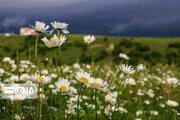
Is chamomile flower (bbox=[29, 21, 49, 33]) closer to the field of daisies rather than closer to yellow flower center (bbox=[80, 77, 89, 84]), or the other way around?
the field of daisies

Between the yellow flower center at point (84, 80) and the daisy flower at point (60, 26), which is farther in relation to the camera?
the daisy flower at point (60, 26)

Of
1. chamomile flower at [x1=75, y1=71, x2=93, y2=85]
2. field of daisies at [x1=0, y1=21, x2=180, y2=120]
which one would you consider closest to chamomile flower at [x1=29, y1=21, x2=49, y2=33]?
field of daisies at [x1=0, y1=21, x2=180, y2=120]

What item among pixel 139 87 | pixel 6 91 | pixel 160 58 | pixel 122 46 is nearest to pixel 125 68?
pixel 6 91

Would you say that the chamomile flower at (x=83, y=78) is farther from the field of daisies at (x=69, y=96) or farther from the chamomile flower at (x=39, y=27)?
the chamomile flower at (x=39, y=27)

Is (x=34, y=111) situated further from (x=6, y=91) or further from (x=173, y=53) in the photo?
(x=173, y=53)

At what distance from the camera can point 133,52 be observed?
11.0 metres

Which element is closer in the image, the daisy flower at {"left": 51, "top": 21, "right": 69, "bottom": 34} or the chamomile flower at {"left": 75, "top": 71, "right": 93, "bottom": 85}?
the chamomile flower at {"left": 75, "top": 71, "right": 93, "bottom": 85}

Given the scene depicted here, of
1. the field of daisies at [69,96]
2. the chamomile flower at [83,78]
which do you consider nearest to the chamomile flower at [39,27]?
the field of daisies at [69,96]

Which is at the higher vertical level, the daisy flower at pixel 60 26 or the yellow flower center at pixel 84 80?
the daisy flower at pixel 60 26

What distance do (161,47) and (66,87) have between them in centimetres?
1227

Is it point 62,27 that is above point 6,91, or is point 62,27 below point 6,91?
above

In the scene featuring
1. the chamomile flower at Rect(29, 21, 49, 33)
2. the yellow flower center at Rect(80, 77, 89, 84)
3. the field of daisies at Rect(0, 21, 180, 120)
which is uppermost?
the chamomile flower at Rect(29, 21, 49, 33)

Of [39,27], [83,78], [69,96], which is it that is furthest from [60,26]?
[69,96]

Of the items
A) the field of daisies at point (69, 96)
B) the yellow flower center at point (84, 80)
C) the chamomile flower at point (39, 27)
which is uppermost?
the chamomile flower at point (39, 27)
